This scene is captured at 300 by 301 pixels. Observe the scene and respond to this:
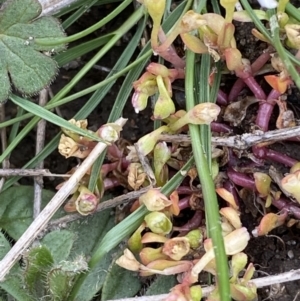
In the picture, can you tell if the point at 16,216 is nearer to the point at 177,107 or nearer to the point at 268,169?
the point at 177,107

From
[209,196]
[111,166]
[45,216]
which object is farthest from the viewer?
[111,166]

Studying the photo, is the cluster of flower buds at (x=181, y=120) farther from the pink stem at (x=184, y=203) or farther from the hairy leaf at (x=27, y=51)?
the hairy leaf at (x=27, y=51)

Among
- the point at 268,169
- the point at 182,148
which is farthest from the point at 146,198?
the point at 268,169

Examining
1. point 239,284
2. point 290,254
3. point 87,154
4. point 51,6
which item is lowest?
point 290,254

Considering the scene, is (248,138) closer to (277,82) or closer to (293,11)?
(277,82)

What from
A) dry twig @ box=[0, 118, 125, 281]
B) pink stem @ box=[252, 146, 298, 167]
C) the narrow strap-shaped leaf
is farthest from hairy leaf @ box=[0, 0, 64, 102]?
pink stem @ box=[252, 146, 298, 167]

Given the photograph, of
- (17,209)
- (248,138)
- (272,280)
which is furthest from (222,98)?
(17,209)
